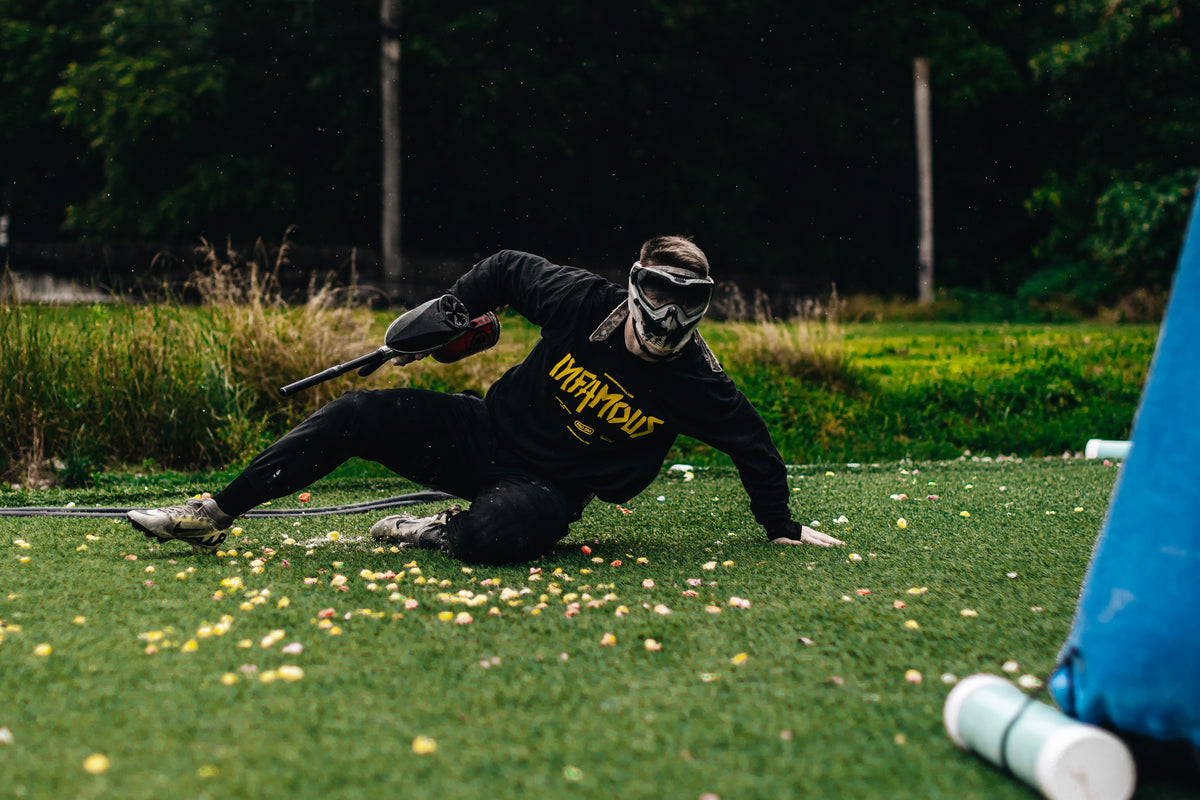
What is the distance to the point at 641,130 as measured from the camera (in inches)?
822

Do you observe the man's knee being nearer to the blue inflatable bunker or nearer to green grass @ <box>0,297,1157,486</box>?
the blue inflatable bunker

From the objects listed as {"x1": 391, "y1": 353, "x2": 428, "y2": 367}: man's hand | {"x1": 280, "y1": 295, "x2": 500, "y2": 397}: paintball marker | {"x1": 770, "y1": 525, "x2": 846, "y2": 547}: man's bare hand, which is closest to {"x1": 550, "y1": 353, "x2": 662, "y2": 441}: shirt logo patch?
{"x1": 280, "y1": 295, "x2": 500, "y2": 397}: paintball marker

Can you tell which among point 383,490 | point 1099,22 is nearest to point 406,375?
point 383,490

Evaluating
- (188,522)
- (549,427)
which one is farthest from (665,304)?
(188,522)

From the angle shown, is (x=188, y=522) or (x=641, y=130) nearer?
(x=188, y=522)

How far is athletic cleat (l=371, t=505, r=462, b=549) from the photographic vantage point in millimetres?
3848

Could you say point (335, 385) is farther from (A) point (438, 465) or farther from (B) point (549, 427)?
(B) point (549, 427)

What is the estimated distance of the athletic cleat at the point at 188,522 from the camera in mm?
3531

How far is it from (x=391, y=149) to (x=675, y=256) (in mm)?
13905

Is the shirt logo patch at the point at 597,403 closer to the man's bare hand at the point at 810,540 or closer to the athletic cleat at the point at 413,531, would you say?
the athletic cleat at the point at 413,531

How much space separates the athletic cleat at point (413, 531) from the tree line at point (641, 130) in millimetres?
15831

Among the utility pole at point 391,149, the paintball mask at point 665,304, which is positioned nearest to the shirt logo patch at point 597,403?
the paintball mask at point 665,304

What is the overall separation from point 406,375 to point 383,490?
7.17 feet

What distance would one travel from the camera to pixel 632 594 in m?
3.16
